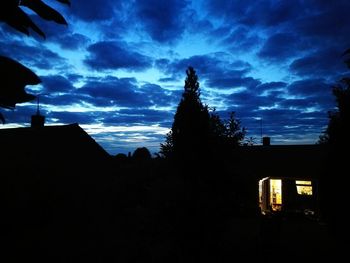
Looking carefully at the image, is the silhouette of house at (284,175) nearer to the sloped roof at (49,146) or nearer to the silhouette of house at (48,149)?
the silhouette of house at (48,149)

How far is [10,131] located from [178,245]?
13.1 m

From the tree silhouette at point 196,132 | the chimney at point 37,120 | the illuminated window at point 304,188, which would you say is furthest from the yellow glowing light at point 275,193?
the chimney at point 37,120

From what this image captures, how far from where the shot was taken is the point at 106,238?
16.2 metres

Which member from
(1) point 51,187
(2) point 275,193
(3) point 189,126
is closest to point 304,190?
(2) point 275,193

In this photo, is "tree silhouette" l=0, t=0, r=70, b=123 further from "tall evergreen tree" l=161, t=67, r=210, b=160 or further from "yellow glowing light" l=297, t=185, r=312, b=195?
"yellow glowing light" l=297, t=185, r=312, b=195

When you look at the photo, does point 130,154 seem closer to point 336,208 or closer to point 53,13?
point 336,208

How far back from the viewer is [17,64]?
910 millimetres

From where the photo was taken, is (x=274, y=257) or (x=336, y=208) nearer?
(x=336, y=208)

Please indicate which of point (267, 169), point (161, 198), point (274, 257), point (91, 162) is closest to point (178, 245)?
point (161, 198)

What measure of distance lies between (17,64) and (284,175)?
2428 centimetres

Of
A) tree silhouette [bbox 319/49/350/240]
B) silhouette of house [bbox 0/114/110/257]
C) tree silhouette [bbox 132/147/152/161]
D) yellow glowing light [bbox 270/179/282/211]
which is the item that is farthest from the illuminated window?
tree silhouette [bbox 132/147/152/161]

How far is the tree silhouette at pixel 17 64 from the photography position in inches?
35.1

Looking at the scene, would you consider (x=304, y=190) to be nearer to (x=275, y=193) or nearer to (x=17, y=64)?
(x=275, y=193)

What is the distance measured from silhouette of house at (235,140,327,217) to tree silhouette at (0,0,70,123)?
2162cm
